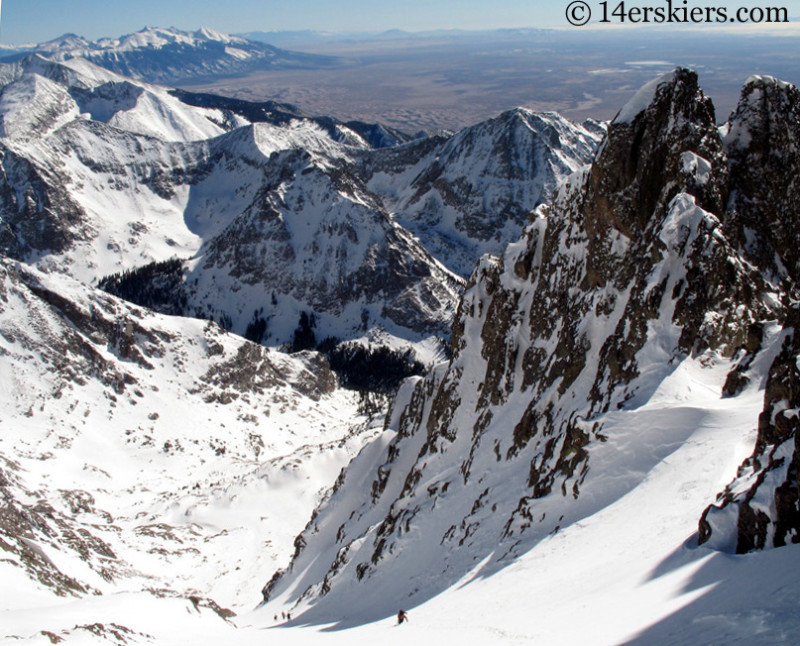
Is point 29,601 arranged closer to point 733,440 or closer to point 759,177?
point 733,440

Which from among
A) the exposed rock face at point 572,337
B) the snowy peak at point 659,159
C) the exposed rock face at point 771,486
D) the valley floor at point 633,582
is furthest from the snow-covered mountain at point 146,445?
the snowy peak at point 659,159

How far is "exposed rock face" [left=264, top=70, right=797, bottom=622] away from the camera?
32.3 meters

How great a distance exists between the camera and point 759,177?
39594 millimetres

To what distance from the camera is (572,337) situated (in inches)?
1658

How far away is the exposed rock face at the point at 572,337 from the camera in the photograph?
32281mm

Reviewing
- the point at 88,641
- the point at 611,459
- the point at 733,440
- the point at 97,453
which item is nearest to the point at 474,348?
the point at 611,459

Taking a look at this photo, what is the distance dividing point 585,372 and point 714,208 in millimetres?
13637

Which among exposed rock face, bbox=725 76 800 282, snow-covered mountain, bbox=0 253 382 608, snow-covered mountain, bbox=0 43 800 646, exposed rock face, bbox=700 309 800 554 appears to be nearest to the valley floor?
snow-covered mountain, bbox=0 43 800 646

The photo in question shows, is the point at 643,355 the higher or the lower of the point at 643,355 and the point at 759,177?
the lower

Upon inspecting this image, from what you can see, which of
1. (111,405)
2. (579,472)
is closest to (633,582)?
(579,472)

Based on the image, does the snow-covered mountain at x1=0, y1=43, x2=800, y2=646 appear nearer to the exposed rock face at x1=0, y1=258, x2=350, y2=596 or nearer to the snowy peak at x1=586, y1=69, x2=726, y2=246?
the snowy peak at x1=586, y1=69, x2=726, y2=246

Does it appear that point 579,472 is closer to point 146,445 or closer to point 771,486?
point 771,486

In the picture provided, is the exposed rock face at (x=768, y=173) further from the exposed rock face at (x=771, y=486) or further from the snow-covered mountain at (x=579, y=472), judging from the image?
the exposed rock face at (x=771, y=486)

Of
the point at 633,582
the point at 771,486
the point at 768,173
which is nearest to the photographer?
the point at 771,486
